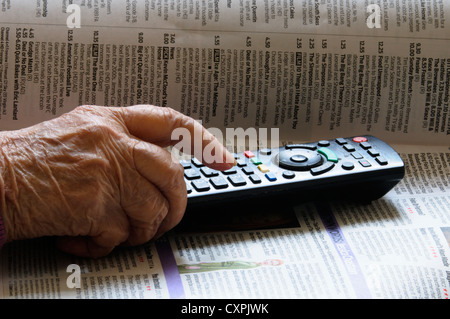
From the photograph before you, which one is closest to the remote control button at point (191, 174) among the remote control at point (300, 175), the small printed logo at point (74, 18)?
the remote control at point (300, 175)

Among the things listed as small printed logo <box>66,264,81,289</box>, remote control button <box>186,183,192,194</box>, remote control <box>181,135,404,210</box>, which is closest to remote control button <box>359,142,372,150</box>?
remote control <box>181,135,404,210</box>

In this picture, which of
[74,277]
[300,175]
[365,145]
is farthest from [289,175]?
[74,277]

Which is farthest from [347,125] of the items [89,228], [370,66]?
[89,228]

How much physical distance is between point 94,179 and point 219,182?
14 cm

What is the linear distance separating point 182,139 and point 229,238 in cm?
11

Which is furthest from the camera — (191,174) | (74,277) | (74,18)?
(74,18)

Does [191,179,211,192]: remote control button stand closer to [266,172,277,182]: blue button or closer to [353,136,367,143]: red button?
[266,172,277,182]: blue button

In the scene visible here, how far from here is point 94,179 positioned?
0.57 metres

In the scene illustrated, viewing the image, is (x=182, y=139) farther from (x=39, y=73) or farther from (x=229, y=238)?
(x=39, y=73)

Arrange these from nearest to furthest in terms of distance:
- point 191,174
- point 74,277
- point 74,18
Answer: point 74,277 < point 191,174 < point 74,18

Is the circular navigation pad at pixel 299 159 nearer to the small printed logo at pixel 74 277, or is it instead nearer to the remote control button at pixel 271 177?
the remote control button at pixel 271 177

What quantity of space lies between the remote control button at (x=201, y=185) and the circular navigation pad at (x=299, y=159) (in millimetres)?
96

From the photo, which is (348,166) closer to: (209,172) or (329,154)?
(329,154)

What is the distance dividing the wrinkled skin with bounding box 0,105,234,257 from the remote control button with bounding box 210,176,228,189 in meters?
0.05
